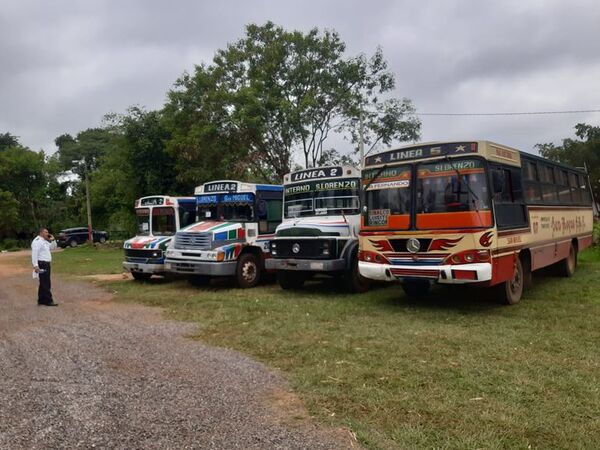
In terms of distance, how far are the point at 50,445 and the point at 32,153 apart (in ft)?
184

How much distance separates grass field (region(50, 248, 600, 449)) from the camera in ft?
13.9

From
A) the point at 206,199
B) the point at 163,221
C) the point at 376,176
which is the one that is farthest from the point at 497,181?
the point at 163,221

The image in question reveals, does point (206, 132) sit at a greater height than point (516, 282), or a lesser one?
greater

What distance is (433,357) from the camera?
20.3 ft

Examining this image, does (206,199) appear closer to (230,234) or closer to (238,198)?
(238,198)

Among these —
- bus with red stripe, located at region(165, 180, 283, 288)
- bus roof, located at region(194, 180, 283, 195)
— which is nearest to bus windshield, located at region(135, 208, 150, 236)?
bus with red stripe, located at region(165, 180, 283, 288)

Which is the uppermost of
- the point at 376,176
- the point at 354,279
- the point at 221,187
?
the point at 221,187

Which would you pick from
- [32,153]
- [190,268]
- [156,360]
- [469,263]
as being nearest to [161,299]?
[190,268]

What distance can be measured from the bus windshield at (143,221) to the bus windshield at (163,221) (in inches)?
8.4

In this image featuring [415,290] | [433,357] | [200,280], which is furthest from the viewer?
[200,280]

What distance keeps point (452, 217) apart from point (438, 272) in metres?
0.93

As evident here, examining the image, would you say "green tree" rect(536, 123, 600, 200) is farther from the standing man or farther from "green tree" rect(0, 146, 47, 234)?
"green tree" rect(0, 146, 47, 234)

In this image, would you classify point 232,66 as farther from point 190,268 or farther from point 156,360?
point 156,360

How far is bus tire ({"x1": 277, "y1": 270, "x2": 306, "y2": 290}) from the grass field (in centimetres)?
83
